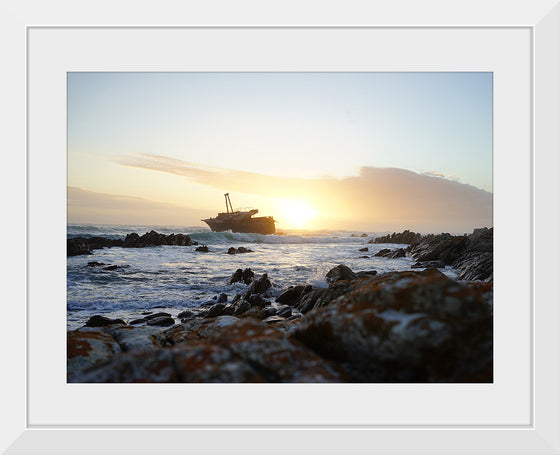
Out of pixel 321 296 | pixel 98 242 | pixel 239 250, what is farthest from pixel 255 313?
pixel 98 242

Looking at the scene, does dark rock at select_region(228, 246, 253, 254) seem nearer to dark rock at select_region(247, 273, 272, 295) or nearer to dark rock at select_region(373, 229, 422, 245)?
dark rock at select_region(247, 273, 272, 295)

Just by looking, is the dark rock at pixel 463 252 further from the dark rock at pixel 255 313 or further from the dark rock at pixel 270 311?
the dark rock at pixel 255 313

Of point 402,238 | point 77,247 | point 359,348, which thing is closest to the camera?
point 359,348

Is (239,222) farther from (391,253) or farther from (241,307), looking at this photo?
(391,253)

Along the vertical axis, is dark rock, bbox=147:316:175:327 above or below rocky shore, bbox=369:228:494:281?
below

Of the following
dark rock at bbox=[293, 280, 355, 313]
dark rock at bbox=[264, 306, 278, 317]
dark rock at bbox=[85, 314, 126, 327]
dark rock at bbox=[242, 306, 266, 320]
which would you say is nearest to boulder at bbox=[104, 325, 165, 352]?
dark rock at bbox=[85, 314, 126, 327]
